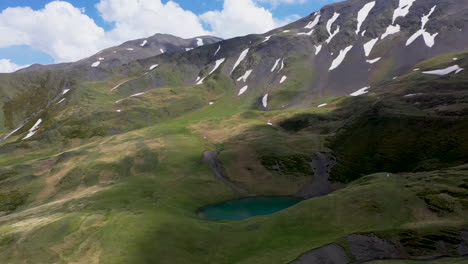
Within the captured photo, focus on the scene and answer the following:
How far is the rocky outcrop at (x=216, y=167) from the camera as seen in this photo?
124 metres

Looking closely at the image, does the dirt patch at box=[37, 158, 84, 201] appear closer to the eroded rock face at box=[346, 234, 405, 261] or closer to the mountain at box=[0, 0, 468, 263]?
the mountain at box=[0, 0, 468, 263]

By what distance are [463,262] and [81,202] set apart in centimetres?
9693

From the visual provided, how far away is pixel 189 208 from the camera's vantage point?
348ft

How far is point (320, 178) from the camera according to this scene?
4887 inches

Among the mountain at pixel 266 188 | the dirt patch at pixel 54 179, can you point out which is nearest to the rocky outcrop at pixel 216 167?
the mountain at pixel 266 188

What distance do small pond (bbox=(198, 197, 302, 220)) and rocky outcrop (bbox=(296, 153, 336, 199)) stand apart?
19.6 ft

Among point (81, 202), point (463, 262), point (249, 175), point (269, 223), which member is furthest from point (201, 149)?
point (463, 262)

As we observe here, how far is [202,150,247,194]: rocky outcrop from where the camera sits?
123938 millimetres

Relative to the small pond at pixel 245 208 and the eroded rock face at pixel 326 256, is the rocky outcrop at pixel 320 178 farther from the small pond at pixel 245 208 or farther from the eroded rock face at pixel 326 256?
the eroded rock face at pixel 326 256

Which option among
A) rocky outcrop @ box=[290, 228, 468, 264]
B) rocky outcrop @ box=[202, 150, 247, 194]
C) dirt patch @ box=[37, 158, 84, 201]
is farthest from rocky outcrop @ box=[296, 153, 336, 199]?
dirt patch @ box=[37, 158, 84, 201]

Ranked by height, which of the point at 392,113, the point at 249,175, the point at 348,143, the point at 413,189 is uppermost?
the point at 392,113

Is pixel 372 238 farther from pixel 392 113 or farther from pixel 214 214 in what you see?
pixel 392 113

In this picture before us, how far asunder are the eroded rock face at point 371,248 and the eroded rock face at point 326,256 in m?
2.16

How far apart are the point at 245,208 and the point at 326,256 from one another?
48.9 meters
